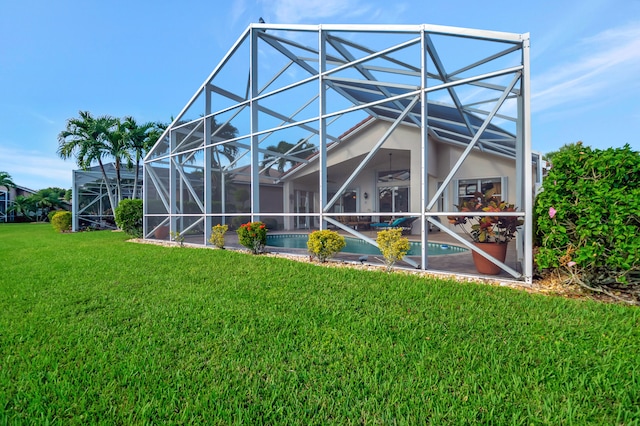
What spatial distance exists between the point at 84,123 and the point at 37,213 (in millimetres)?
25226

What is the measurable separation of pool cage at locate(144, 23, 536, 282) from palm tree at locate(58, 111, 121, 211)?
867 cm

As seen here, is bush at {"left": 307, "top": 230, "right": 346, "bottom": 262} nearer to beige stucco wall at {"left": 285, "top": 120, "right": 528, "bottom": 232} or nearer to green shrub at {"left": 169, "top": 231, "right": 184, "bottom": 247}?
beige stucco wall at {"left": 285, "top": 120, "right": 528, "bottom": 232}

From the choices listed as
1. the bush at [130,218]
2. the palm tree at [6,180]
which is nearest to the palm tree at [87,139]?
the bush at [130,218]

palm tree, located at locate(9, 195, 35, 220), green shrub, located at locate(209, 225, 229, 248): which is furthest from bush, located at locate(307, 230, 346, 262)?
palm tree, located at locate(9, 195, 35, 220)

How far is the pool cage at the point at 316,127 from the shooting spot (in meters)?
6.81

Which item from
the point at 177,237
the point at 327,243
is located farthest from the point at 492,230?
the point at 177,237

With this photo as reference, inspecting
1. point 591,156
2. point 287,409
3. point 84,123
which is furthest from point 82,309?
point 84,123

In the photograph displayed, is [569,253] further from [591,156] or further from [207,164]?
[207,164]

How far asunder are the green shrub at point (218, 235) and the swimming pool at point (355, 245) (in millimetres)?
1350

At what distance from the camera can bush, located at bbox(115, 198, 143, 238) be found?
13852 millimetres

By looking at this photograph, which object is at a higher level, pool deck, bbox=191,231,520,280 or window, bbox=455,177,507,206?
window, bbox=455,177,507,206

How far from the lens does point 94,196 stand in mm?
21859

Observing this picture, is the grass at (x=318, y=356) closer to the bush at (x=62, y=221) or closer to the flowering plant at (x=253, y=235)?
the flowering plant at (x=253, y=235)

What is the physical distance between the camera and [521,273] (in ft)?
16.6
